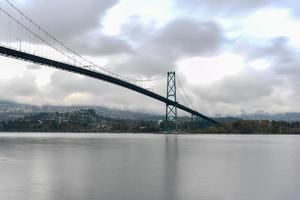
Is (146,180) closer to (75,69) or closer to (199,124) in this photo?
(75,69)

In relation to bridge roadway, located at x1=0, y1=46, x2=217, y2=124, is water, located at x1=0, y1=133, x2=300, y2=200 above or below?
below

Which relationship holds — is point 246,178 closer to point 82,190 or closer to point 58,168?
point 82,190

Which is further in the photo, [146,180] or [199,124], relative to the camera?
[199,124]

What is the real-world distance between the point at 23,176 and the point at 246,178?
9.44 meters

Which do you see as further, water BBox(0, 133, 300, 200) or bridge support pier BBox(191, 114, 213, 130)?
bridge support pier BBox(191, 114, 213, 130)

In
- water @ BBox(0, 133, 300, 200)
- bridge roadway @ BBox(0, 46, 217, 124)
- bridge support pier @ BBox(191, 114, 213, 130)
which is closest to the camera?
water @ BBox(0, 133, 300, 200)

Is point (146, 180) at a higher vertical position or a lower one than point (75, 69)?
lower

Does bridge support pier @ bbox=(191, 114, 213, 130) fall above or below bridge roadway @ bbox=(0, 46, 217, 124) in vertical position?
below

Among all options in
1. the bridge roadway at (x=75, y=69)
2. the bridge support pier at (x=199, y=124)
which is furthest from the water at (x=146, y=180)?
the bridge support pier at (x=199, y=124)

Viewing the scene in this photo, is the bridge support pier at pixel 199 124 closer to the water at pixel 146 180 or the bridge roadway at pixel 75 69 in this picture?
the bridge roadway at pixel 75 69

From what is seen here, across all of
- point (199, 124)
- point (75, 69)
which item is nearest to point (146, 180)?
point (75, 69)

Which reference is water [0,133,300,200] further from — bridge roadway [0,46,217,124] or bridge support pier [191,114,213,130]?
bridge support pier [191,114,213,130]

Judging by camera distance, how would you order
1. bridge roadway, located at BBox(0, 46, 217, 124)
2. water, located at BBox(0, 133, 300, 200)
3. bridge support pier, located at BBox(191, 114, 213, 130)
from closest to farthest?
water, located at BBox(0, 133, 300, 200) < bridge roadway, located at BBox(0, 46, 217, 124) < bridge support pier, located at BBox(191, 114, 213, 130)

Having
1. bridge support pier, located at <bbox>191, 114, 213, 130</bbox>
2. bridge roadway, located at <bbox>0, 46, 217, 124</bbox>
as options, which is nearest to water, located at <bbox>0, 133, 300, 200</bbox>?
bridge roadway, located at <bbox>0, 46, 217, 124</bbox>
